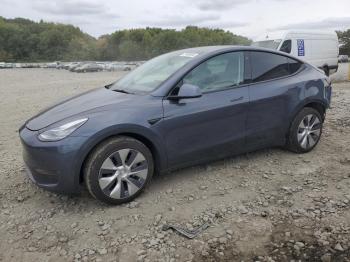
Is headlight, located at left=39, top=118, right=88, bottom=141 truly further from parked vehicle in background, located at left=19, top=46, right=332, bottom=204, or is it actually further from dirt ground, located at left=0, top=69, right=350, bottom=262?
dirt ground, located at left=0, top=69, right=350, bottom=262

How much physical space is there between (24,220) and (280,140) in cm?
323

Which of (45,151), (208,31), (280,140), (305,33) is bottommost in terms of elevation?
(280,140)

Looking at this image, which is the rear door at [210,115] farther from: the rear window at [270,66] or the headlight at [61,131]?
the headlight at [61,131]

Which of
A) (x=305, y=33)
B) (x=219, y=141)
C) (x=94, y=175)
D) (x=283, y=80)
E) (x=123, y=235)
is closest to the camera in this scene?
(x=123, y=235)

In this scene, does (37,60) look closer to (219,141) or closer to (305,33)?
(305,33)

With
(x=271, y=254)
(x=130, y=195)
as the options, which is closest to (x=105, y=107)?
(x=130, y=195)

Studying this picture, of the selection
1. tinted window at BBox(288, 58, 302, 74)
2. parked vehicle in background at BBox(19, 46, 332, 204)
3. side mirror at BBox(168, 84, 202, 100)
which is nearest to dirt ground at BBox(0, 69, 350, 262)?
parked vehicle in background at BBox(19, 46, 332, 204)

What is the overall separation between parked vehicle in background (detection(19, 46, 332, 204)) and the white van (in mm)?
9006

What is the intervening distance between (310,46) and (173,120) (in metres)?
12.4

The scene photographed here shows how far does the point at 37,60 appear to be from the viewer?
92.2 metres

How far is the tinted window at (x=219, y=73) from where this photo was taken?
13.3 ft

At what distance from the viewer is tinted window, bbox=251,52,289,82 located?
4469 mm

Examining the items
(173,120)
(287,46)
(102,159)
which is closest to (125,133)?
(102,159)

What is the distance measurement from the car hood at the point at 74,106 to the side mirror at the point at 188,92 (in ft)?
1.79
